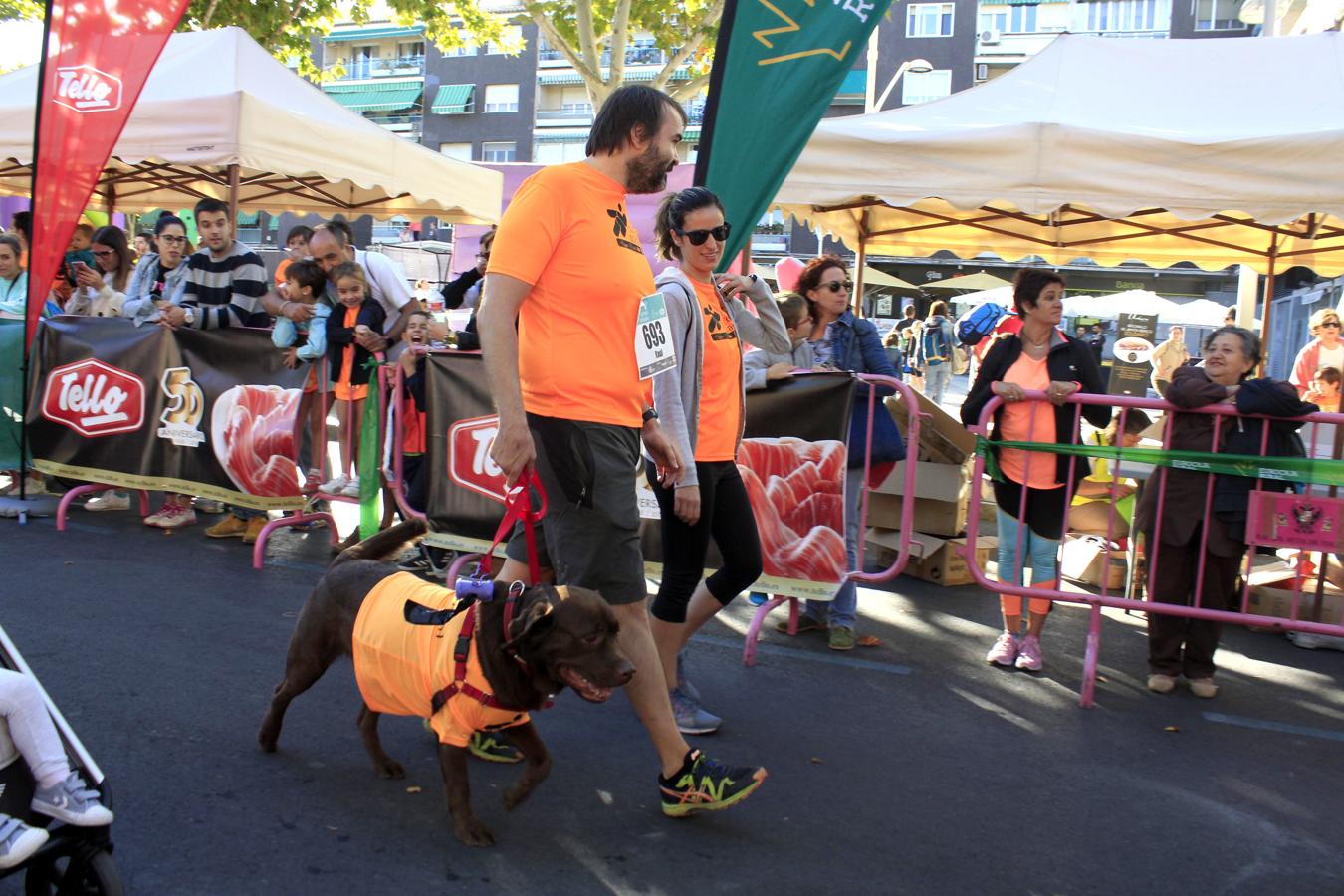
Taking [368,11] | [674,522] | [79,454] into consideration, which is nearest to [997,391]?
[674,522]

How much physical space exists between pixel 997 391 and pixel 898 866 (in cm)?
252

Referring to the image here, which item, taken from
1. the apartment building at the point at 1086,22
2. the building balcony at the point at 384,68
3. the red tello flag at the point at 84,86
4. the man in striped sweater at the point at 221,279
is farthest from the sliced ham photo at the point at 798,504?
the building balcony at the point at 384,68

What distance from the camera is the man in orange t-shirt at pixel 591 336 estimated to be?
309 centimetres

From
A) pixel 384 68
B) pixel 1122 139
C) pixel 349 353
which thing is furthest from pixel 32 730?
pixel 384 68

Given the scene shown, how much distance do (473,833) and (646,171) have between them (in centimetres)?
193

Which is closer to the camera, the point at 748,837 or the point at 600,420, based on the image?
the point at 600,420

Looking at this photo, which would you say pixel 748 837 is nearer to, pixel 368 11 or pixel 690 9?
pixel 690 9

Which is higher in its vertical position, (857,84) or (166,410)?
(857,84)

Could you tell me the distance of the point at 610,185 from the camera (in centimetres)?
325

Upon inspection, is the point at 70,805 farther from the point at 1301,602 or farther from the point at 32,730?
the point at 1301,602

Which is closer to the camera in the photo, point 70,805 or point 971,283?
point 70,805

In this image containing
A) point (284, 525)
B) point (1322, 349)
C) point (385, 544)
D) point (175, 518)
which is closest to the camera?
point (385, 544)

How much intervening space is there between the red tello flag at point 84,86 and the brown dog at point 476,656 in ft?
14.9

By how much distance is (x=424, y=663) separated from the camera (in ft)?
10.4
